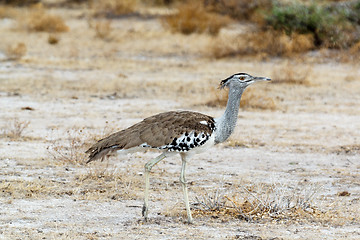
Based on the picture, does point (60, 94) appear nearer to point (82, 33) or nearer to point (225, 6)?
point (82, 33)

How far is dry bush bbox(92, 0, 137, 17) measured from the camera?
2202 cm

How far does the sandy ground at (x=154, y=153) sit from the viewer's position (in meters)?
5.75

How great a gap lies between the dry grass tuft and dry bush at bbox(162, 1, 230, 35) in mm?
2334

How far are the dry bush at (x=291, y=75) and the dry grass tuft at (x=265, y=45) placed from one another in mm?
2089

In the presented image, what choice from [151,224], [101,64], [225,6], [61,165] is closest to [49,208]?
[151,224]

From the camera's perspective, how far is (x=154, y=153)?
8469 mm

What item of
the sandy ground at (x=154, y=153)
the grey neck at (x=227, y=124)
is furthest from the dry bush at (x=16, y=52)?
the grey neck at (x=227, y=124)

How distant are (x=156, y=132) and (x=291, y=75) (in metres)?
8.17

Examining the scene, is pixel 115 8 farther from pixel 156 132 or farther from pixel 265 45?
pixel 156 132

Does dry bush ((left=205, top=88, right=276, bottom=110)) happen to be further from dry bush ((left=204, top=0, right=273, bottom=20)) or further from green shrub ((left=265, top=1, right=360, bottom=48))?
dry bush ((left=204, top=0, right=273, bottom=20))

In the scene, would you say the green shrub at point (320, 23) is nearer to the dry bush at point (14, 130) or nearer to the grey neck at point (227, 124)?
the dry bush at point (14, 130)

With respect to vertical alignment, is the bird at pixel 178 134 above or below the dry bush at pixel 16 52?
below

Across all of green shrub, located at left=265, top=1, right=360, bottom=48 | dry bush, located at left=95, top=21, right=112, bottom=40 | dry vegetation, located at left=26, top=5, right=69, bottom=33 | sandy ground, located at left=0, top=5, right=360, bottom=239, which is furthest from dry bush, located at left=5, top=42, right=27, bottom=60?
green shrub, located at left=265, top=1, right=360, bottom=48

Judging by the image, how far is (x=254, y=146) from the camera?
352 inches
